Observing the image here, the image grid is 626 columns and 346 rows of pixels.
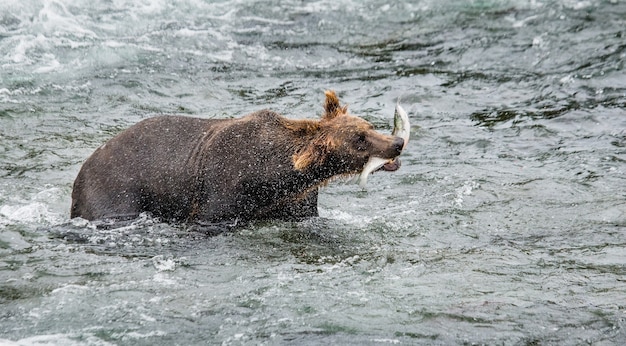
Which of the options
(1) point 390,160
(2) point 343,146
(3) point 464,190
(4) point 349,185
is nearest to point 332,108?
(2) point 343,146

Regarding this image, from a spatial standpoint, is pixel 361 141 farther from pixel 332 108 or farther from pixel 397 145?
pixel 332 108

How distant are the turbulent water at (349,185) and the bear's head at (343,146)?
570 mm

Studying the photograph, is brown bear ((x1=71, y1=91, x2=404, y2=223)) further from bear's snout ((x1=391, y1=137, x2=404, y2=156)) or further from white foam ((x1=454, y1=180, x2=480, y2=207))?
Answer: white foam ((x1=454, y1=180, x2=480, y2=207))

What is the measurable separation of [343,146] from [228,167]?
84cm

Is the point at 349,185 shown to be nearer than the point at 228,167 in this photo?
No

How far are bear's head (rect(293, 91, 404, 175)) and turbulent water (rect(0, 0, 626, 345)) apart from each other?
57cm

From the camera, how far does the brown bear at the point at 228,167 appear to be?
6.40 metres

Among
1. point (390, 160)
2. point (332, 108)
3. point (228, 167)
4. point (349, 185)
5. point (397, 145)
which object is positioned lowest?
point (349, 185)

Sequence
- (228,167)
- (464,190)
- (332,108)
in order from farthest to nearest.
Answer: (464,190) < (332,108) < (228,167)

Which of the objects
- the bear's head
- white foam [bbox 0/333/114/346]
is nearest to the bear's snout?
the bear's head

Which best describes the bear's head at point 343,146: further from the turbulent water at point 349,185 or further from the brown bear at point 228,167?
the turbulent water at point 349,185

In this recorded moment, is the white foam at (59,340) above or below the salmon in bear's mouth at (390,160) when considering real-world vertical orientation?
below

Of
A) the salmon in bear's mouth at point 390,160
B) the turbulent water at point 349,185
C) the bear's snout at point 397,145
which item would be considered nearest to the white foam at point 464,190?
the turbulent water at point 349,185

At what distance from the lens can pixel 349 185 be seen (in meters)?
7.93
